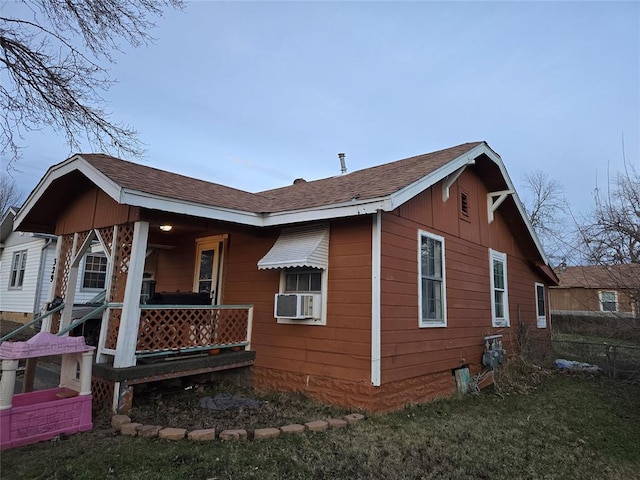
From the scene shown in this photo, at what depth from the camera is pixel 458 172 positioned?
7.02 meters

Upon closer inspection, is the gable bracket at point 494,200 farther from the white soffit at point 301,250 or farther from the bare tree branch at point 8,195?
the bare tree branch at point 8,195

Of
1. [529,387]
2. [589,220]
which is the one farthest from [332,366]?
[589,220]

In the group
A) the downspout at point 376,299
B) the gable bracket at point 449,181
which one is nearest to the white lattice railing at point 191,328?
the downspout at point 376,299

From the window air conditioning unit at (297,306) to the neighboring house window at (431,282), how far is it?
1738 mm

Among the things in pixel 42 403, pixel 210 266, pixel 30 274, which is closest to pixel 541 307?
pixel 210 266

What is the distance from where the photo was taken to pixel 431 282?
21.3 ft

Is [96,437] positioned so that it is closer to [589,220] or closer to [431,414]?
[431,414]

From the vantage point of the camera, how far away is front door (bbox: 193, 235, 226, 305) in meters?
7.35

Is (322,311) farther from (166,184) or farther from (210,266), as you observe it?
(210,266)

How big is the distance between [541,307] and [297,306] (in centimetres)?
1040

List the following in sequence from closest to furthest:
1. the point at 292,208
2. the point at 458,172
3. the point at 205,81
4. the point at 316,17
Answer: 1. the point at 292,208
2. the point at 458,172
3. the point at 316,17
4. the point at 205,81

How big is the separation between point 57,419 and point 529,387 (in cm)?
801

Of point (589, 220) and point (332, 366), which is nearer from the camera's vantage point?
point (332, 366)

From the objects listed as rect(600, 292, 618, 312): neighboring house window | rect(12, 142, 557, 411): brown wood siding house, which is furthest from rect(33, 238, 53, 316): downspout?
rect(600, 292, 618, 312): neighboring house window
